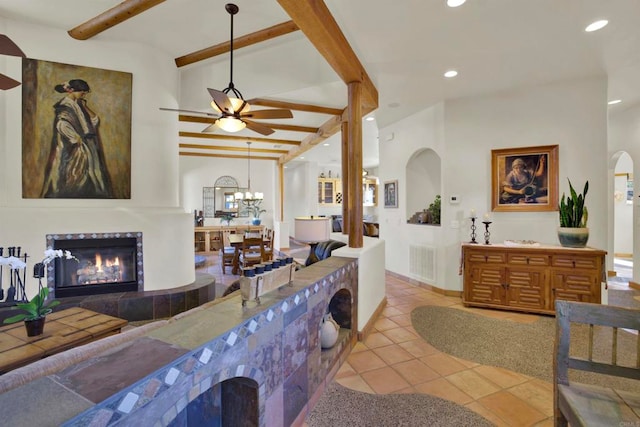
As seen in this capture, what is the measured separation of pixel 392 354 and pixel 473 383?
2.22ft

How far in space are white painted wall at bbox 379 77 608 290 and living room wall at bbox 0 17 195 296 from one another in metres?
3.79

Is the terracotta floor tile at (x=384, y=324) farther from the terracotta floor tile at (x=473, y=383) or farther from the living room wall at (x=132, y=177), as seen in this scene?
the living room wall at (x=132, y=177)

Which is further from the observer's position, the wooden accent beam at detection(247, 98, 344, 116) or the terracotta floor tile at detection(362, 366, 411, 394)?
the wooden accent beam at detection(247, 98, 344, 116)

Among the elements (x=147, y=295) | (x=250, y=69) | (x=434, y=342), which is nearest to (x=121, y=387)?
(x=434, y=342)

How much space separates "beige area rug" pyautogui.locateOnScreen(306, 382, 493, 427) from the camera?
1829mm

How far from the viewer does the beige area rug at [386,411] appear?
6.00 feet

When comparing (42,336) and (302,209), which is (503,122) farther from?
(302,209)

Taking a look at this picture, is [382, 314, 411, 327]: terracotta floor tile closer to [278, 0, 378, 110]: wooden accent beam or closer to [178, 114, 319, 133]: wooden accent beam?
[278, 0, 378, 110]: wooden accent beam

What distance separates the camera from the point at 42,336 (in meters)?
2.01

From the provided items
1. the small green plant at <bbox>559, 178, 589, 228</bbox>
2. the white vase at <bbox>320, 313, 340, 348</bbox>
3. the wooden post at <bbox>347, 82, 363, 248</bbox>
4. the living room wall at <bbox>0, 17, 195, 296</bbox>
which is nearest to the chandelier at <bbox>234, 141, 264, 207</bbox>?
the living room wall at <bbox>0, 17, 195, 296</bbox>

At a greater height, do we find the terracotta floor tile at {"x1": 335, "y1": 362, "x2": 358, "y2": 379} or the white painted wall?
the white painted wall

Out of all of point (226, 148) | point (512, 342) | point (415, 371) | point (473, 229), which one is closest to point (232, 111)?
point (415, 371)

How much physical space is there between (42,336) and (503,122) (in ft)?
17.9

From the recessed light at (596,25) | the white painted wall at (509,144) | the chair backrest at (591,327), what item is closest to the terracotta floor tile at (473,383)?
the chair backrest at (591,327)
